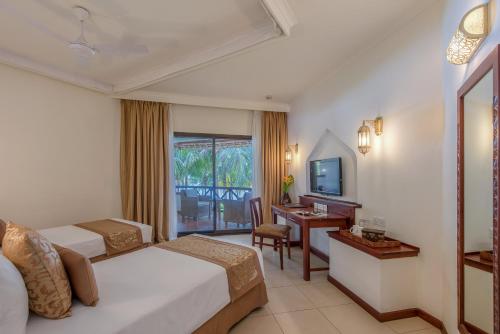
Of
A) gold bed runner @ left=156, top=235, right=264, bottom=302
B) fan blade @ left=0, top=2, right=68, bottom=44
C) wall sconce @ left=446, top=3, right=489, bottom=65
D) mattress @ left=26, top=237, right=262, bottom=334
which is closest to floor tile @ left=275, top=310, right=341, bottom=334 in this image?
gold bed runner @ left=156, top=235, right=264, bottom=302

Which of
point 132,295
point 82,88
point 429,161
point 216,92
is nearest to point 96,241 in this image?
point 132,295

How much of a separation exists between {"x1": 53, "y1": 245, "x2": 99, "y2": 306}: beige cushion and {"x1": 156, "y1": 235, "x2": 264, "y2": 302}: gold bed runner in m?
0.84

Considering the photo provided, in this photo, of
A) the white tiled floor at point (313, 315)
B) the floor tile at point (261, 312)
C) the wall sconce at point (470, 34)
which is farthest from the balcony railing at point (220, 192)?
the wall sconce at point (470, 34)

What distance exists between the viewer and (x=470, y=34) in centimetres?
136

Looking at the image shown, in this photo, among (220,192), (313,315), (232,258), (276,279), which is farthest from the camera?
(220,192)

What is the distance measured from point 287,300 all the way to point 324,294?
1.39 ft

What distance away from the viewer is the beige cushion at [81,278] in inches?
53.9

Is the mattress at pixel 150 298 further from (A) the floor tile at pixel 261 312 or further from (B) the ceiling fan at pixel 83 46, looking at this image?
(B) the ceiling fan at pixel 83 46

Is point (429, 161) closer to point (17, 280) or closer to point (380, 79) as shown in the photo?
point (380, 79)

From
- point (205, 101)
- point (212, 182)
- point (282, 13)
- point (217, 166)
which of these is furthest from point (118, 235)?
point (282, 13)

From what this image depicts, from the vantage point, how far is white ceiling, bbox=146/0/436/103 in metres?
2.10

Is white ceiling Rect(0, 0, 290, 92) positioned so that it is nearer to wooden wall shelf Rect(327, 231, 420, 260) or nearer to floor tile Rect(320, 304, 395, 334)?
wooden wall shelf Rect(327, 231, 420, 260)

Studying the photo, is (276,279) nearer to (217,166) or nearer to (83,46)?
(217,166)

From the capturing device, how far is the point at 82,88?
142 inches
